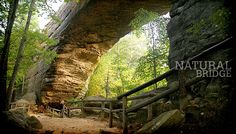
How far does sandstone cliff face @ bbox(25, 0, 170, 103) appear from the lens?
598 inches

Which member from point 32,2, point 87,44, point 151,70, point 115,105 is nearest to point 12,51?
point 32,2

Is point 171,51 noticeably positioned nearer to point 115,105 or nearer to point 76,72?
point 115,105

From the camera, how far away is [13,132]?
4926mm

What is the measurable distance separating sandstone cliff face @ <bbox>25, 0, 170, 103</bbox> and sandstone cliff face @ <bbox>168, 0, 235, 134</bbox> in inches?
260

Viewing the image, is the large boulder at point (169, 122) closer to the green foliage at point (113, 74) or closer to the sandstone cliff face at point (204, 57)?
the sandstone cliff face at point (204, 57)

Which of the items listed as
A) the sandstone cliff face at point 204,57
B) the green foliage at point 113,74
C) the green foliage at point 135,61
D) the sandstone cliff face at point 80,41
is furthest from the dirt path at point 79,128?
the green foliage at point 113,74

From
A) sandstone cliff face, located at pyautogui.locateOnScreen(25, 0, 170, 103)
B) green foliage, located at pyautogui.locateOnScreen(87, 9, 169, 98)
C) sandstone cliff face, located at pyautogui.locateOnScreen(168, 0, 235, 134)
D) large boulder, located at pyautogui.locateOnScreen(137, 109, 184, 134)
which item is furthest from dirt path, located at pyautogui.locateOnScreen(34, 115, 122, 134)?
sandstone cliff face, located at pyautogui.locateOnScreen(25, 0, 170, 103)

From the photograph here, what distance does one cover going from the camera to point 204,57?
621 cm

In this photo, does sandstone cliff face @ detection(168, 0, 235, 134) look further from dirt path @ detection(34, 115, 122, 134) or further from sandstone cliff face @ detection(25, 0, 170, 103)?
sandstone cliff face @ detection(25, 0, 170, 103)

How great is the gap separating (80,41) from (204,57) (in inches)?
543

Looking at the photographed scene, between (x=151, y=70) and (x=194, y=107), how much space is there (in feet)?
31.5

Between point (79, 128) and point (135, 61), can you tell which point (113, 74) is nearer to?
point (135, 61)

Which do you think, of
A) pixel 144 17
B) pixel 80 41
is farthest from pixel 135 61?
pixel 144 17

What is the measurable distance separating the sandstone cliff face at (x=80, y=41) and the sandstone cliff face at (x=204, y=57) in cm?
661
